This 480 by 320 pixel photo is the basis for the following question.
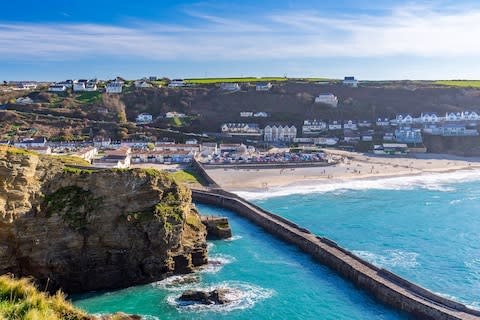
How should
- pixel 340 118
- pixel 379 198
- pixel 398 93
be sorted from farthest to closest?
pixel 398 93 → pixel 340 118 → pixel 379 198

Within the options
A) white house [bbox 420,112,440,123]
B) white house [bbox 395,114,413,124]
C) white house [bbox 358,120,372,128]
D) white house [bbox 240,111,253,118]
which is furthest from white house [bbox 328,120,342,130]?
white house [bbox 420,112,440,123]

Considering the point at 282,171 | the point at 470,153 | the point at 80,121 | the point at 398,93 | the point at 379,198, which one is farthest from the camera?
the point at 398,93

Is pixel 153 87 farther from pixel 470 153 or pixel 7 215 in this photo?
pixel 7 215

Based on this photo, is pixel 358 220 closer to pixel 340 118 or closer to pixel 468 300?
pixel 468 300

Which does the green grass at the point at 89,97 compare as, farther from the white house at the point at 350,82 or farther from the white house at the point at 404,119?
the white house at the point at 404,119

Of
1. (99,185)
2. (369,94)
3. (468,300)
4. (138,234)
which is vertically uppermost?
(369,94)

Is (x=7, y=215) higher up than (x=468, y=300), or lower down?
higher up

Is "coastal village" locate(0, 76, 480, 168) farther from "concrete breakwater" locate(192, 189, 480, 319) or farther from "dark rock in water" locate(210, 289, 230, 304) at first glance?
"dark rock in water" locate(210, 289, 230, 304)

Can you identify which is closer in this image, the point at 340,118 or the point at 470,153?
the point at 470,153

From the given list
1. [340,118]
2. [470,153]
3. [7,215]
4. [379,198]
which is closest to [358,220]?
[379,198]
